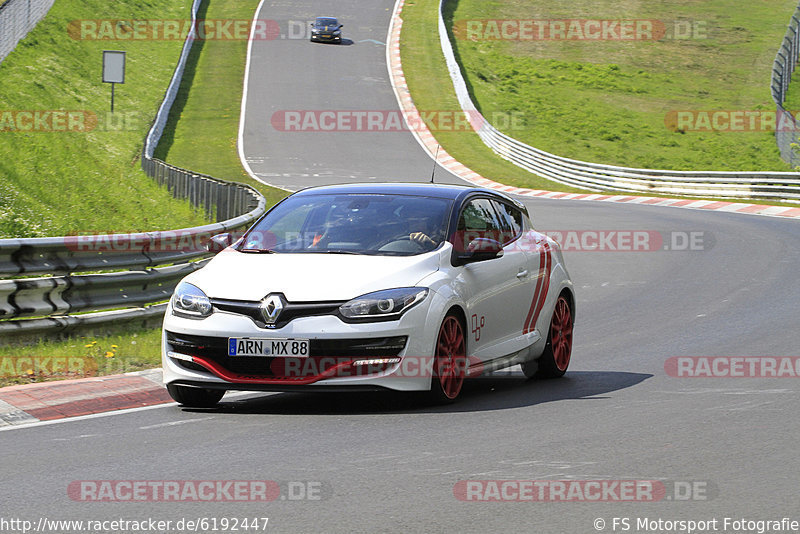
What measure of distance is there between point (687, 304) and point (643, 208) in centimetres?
1746

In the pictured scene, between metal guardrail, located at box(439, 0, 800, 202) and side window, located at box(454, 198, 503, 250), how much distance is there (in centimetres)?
2528

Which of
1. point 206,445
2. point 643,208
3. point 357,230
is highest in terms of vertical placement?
point 357,230

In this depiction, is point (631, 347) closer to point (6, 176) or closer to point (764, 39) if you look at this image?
point (6, 176)

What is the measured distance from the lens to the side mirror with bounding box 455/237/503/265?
9078mm

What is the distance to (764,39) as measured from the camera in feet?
255

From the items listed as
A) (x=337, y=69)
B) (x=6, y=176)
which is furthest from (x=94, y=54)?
(x=6, y=176)

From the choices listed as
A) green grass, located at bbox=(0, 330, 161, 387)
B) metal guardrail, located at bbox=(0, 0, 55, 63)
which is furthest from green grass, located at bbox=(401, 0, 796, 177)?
green grass, located at bbox=(0, 330, 161, 387)

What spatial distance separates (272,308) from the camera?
8211mm

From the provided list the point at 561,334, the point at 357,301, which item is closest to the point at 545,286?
the point at 561,334

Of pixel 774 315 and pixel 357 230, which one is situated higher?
pixel 357 230

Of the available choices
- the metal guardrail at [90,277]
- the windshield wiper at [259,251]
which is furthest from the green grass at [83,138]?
the windshield wiper at [259,251]

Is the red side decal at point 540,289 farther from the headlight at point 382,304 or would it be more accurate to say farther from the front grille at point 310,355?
the front grille at point 310,355

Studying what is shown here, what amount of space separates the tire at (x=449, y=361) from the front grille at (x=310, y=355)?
15.8 inches

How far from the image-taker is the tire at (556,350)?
415 inches
